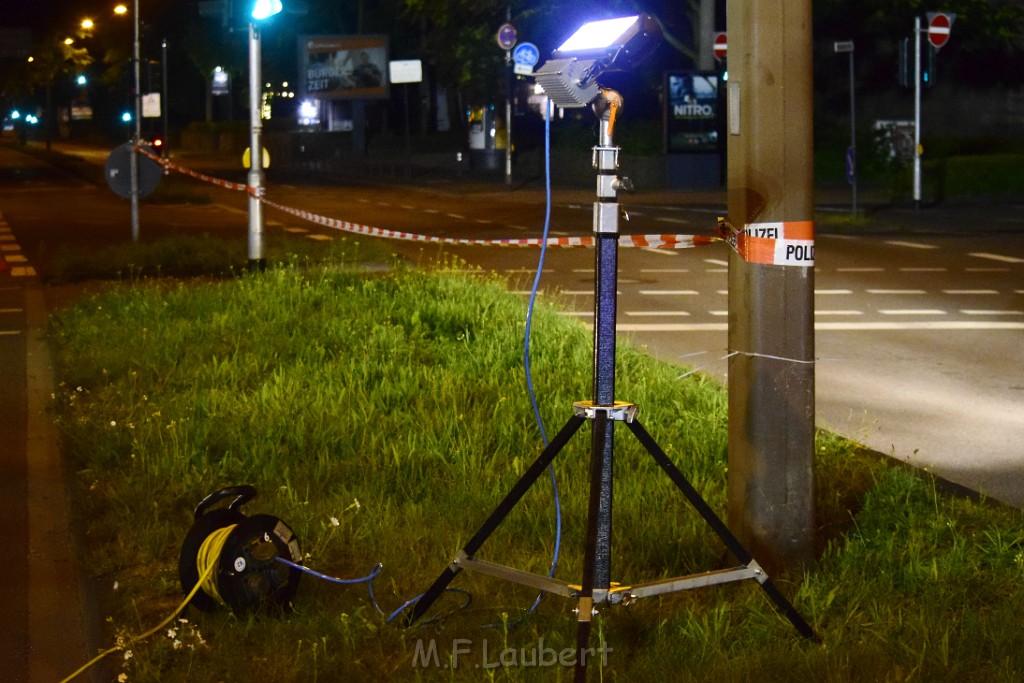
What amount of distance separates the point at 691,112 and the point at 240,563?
1511 inches

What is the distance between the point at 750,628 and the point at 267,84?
81.7 meters

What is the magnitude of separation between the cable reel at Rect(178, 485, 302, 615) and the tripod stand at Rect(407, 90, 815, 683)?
2.83 feet

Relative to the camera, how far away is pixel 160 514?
246 inches

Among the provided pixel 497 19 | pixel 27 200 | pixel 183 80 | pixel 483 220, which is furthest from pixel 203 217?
pixel 183 80

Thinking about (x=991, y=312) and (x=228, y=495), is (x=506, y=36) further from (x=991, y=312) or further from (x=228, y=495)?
(x=228, y=495)

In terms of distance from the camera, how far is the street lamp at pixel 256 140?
1652cm

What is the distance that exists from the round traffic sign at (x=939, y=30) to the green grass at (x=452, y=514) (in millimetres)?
20444

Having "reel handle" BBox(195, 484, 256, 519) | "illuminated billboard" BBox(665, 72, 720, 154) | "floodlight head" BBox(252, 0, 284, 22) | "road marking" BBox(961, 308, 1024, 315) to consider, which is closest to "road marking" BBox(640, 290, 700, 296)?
"road marking" BBox(961, 308, 1024, 315)

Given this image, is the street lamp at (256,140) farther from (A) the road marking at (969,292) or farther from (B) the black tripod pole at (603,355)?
(B) the black tripod pole at (603,355)

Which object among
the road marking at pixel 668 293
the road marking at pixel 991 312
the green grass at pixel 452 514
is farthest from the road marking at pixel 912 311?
the green grass at pixel 452 514

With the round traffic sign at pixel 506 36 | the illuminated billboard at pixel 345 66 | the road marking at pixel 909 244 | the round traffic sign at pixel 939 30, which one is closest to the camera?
the road marking at pixel 909 244

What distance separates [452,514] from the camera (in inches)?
239

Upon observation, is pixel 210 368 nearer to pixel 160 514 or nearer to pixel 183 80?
pixel 160 514

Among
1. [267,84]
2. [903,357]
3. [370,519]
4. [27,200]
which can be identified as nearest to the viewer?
[370,519]
